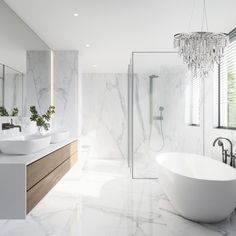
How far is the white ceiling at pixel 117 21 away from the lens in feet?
8.96

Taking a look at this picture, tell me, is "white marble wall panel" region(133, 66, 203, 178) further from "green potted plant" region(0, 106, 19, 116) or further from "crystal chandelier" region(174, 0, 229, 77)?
"green potted plant" region(0, 106, 19, 116)

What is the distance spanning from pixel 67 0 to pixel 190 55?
1455mm

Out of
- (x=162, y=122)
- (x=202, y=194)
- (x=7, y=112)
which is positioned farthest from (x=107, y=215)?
(x=162, y=122)

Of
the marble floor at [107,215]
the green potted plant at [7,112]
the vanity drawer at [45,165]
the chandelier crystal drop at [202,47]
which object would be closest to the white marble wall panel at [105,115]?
the marble floor at [107,215]

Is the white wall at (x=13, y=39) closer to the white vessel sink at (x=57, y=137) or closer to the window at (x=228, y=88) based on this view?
the white vessel sink at (x=57, y=137)

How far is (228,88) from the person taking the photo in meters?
3.76

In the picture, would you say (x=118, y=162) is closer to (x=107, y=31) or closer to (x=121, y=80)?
(x=121, y=80)

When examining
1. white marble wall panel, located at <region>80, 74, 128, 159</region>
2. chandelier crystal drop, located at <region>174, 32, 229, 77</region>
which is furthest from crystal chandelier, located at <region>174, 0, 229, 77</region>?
white marble wall panel, located at <region>80, 74, 128, 159</region>

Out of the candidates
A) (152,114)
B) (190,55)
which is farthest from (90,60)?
(190,55)

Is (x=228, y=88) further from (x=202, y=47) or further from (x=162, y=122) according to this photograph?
(x=202, y=47)

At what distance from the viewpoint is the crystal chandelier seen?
7.81ft

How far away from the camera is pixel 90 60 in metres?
5.05

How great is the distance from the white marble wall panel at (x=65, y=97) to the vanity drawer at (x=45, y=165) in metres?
1.19

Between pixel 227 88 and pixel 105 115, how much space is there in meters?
3.26
